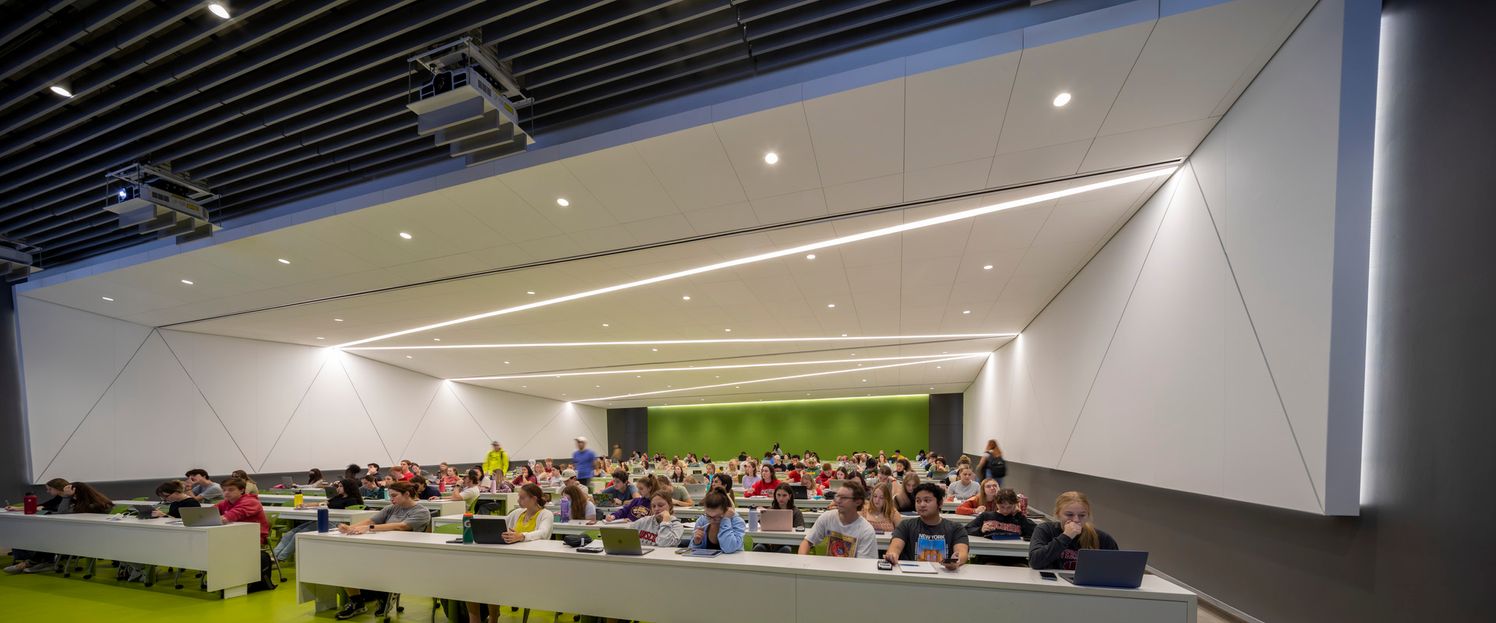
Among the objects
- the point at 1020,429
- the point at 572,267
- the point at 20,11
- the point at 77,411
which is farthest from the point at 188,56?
the point at 1020,429

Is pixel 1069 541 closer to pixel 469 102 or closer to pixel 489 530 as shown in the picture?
pixel 489 530

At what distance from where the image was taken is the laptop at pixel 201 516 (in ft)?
19.5

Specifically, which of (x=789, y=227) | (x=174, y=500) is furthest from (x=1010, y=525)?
(x=174, y=500)

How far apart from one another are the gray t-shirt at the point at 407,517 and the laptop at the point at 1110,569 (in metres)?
5.11

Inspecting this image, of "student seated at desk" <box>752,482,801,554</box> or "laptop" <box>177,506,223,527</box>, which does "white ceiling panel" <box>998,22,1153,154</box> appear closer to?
"student seated at desk" <box>752,482,801,554</box>

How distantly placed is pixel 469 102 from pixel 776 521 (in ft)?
12.8

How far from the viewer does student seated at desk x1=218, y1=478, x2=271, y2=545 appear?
20.6 feet

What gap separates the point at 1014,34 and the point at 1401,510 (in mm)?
3133

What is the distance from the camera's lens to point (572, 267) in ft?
26.0

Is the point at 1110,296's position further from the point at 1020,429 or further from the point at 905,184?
the point at 1020,429

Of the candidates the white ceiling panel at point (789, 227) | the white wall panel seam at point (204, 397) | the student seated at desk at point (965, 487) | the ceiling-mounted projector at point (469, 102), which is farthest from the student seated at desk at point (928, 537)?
the white wall panel seam at point (204, 397)

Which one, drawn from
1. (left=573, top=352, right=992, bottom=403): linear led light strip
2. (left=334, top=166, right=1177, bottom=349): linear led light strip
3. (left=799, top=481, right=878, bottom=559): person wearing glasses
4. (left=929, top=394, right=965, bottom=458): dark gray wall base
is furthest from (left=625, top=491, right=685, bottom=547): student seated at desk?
(left=929, top=394, right=965, bottom=458): dark gray wall base

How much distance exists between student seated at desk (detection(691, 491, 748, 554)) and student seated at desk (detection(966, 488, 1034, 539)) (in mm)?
2129

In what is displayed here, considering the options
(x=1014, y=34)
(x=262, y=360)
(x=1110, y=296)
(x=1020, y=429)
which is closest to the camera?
(x=1014, y=34)
